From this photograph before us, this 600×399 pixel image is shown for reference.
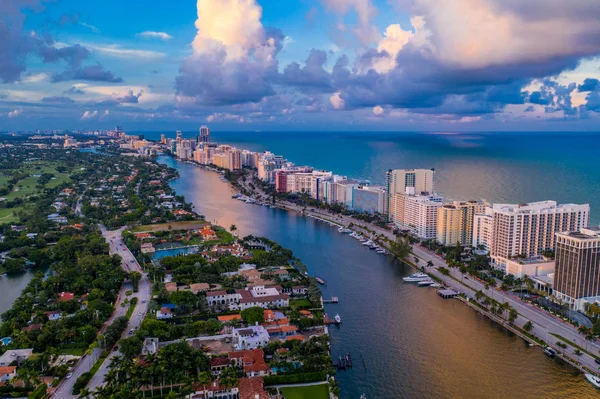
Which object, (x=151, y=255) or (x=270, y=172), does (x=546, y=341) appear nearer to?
(x=151, y=255)

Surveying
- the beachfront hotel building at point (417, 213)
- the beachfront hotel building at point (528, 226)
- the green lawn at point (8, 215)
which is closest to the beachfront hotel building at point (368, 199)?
the beachfront hotel building at point (417, 213)

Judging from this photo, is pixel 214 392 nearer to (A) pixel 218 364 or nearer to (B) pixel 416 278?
(A) pixel 218 364

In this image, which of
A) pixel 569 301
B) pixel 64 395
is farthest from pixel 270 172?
pixel 64 395

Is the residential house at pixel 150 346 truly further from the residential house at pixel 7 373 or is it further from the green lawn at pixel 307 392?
the green lawn at pixel 307 392

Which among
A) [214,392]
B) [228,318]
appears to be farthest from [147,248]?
[214,392]

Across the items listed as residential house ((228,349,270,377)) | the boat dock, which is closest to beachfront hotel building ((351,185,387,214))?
the boat dock

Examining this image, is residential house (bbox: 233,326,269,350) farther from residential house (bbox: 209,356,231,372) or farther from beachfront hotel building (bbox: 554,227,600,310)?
beachfront hotel building (bbox: 554,227,600,310)
